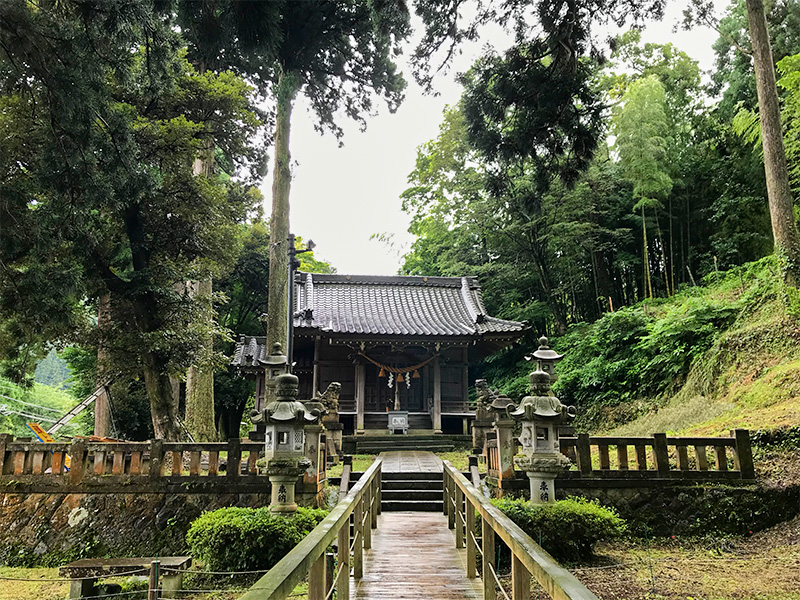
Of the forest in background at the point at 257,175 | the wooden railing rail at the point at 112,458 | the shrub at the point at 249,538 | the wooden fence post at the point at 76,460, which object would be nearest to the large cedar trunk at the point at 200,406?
the forest in background at the point at 257,175

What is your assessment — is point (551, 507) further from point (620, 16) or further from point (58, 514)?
point (58, 514)

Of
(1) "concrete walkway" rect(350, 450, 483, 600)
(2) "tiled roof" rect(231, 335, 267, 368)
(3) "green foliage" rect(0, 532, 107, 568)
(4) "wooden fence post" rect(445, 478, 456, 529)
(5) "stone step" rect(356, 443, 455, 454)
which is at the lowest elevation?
(3) "green foliage" rect(0, 532, 107, 568)

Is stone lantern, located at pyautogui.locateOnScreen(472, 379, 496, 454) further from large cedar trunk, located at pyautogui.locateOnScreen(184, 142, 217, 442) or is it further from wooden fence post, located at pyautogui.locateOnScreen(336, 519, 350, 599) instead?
wooden fence post, located at pyautogui.locateOnScreen(336, 519, 350, 599)

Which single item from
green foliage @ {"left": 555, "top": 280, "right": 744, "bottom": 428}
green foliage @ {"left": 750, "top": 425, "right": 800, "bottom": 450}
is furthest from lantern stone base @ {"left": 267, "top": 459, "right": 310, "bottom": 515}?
green foliage @ {"left": 555, "top": 280, "right": 744, "bottom": 428}

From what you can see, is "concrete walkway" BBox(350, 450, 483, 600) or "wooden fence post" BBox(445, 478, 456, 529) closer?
"concrete walkway" BBox(350, 450, 483, 600)

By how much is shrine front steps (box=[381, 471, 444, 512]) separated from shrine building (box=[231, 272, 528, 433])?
21.0 feet

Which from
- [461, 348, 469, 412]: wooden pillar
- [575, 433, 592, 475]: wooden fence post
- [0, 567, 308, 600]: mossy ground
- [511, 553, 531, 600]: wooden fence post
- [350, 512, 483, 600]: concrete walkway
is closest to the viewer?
[511, 553, 531, 600]: wooden fence post

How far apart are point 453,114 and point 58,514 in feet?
71.8

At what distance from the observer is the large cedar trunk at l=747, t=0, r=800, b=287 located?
A: 11469 millimetres

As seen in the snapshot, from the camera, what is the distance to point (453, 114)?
25.0 meters

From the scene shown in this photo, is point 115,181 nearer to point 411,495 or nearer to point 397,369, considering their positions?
point 411,495

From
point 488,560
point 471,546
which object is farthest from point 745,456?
point 488,560

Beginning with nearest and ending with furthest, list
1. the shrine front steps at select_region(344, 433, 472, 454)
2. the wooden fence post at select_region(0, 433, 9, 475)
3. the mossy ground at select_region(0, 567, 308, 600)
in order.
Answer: the mossy ground at select_region(0, 567, 308, 600)
the wooden fence post at select_region(0, 433, 9, 475)
the shrine front steps at select_region(344, 433, 472, 454)

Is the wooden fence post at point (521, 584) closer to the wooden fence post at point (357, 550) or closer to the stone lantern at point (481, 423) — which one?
the wooden fence post at point (357, 550)
